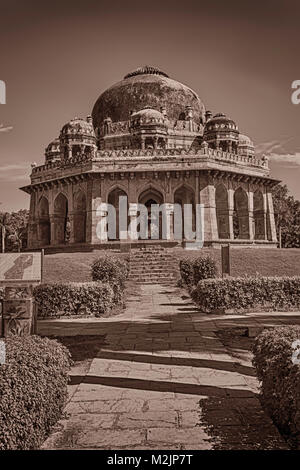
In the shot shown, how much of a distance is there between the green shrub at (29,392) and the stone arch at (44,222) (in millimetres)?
28790

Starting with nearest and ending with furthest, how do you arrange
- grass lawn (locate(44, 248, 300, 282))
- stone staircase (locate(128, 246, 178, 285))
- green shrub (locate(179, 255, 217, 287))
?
green shrub (locate(179, 255, 217, 287)) → grass lawn (locate(44, 248, 300, 282)) → stone staircase (locate(128, 246, 178, 285))

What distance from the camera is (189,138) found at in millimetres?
33344

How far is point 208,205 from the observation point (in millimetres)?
27969

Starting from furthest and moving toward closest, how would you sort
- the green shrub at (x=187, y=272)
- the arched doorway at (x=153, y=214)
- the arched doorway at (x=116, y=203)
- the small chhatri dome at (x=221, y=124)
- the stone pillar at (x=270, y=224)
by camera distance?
1. the stone pillar at (x=270, y=224)
2. the small chhatri dome at (x=221, y=124)
3. the arched doorway at (x=153, y=214)
4. the arched doorway at (x=116, y=203)
5. the green shrub at (x=187, y=272)

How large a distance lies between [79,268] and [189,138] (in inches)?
699

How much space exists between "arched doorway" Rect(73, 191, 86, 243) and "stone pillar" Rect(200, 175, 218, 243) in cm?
770

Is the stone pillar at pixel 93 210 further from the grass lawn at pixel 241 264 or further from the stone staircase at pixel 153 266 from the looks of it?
the grass lawn at pixel 241 264

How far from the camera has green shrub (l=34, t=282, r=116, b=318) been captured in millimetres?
11211

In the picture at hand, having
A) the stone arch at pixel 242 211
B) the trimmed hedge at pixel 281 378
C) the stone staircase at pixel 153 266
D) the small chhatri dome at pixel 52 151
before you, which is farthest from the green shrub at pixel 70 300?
the small chhatri dome at pixel 52 151

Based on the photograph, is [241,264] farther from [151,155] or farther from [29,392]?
[29,392]

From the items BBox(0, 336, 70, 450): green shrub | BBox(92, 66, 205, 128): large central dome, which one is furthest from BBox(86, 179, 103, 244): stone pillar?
BBox(0, 336, 70, 450): green shrub

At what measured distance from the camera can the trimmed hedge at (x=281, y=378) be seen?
10.7 feet

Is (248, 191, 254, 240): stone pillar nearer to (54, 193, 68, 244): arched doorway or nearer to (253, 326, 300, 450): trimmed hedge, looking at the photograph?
(54, 193, 68, 244): arched doorway
